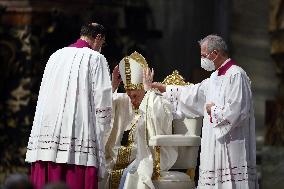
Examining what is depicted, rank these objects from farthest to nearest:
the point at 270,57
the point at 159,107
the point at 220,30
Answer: the point at 220,30 < the point at 270,57 < the point at 159,107

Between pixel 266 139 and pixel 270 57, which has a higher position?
pixel 270 57

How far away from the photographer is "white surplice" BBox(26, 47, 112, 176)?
10078mm

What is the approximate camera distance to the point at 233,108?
10.2 metres

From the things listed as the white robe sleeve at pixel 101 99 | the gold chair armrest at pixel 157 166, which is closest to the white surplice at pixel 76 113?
the white robe sleeve at pixel 101 99

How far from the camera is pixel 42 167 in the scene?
10.2 m

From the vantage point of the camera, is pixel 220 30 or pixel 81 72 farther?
→ pixel 220 30

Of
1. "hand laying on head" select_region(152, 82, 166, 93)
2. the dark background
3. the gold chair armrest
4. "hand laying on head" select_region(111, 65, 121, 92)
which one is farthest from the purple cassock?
the dark background

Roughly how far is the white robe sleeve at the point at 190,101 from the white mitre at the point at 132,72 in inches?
15.5

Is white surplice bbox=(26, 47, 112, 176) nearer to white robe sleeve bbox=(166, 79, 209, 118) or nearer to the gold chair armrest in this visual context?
the gold chair armrest

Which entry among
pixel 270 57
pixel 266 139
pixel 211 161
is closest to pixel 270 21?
pixel 270 57

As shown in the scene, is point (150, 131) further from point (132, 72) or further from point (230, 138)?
point (230, 138)

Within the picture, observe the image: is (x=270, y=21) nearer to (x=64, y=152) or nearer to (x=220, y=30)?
(x=220, y=30)

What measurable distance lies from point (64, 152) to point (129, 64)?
137 cm

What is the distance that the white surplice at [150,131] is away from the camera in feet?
35.0
